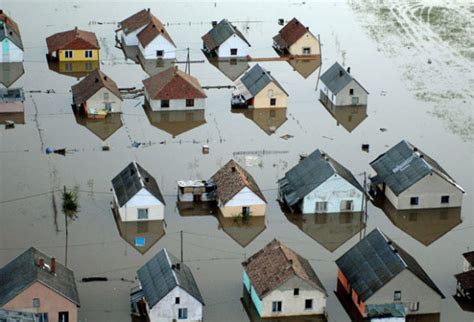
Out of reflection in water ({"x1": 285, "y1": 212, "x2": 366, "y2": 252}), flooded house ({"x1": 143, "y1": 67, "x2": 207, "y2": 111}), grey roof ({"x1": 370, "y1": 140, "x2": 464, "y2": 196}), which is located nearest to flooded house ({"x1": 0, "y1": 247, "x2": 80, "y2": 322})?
reflection in water ({"x1": 285, "y1": 212, "x2": 366, "y2": 252})

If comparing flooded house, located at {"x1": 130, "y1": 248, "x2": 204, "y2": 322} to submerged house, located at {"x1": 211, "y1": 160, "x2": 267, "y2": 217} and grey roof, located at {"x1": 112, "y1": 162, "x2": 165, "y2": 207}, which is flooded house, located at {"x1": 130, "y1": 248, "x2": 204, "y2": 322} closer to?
grey roof, located at {"x1": 112, "y1": 162, "x2": 165, "y2": 207}

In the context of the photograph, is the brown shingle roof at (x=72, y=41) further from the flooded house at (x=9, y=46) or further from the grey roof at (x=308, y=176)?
the grey roof at (x=308, y=176)

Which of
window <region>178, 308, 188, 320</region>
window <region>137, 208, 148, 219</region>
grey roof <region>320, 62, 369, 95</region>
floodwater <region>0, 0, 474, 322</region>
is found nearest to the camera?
window <region>178, 308, 188, 320</region>

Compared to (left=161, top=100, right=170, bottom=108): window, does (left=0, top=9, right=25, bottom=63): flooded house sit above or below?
above

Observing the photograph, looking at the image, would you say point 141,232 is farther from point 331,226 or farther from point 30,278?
point 30,278

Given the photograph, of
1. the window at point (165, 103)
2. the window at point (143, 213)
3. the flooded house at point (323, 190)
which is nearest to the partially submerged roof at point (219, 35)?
the window at point (165, 103)

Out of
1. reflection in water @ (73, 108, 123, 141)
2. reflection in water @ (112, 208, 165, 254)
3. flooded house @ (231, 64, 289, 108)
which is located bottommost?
reflection in water @ (112, 208, 165, 254)

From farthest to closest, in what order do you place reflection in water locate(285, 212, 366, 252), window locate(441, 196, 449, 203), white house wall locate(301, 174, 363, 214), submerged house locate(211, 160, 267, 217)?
window locate(441, 196, 449, 203) < white house wall locate(301, 174, 363, 214) < submerged house locate(211, 160, 267, 217) < reflection in water locate(285, 212, 366, 252)

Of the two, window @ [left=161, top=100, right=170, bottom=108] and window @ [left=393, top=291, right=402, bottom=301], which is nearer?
window @ [left=393, top=291, right=402, bottom=301]
